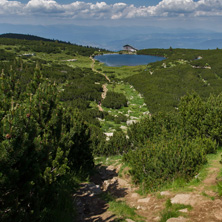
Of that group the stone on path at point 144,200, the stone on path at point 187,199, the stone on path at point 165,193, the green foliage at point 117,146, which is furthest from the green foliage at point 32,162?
the green foliage at point 117,146

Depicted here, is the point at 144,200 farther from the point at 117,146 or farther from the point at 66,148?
the point at 117,146

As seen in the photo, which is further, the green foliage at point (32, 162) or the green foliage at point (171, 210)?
the green foliage at point (171, 210)

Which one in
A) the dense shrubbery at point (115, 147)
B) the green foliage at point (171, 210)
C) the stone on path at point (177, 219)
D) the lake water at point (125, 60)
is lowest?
the dense shrubbery at point (115, 147)

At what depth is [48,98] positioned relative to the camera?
27.6ft

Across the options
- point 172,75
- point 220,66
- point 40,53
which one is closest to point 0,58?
point 40,53

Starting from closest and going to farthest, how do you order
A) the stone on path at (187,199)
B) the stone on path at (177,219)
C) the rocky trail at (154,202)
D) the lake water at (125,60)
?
the stone on path at (177,219) → the rocky trail at (154,202) → the stone on path at (187,199) → the lake water at (125,60)

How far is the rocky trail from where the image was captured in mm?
6938

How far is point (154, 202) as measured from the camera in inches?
350

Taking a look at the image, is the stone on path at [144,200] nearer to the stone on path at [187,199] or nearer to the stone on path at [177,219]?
the stone on path at [187,199]

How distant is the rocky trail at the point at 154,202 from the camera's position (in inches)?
273

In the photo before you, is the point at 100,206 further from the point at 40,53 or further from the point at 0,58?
the point at 40,53

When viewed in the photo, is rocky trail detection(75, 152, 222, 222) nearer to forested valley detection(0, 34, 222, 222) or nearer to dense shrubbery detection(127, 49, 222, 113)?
forested valley detection(0, 34, 222, 222)

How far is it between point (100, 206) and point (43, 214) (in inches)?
133

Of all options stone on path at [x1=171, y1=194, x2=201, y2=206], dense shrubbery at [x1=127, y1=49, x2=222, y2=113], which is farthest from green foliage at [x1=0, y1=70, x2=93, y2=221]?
dense shrubbery at [x1=127, y1=49, x2=222, y2=113]
